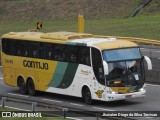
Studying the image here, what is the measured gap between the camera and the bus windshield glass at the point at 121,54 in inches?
989

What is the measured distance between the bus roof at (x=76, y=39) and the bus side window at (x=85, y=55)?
25 centimetres

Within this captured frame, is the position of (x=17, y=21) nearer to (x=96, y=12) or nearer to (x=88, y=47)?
(x=96, y=12)

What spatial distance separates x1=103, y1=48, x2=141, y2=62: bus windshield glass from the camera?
25125mm

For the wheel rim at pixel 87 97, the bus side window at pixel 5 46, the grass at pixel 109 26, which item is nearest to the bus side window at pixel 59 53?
the wheel rim at pixel 87 97

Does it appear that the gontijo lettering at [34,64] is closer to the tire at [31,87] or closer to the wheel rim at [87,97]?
the tire at [31,87]

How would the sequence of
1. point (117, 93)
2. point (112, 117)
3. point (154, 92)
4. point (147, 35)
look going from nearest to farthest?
1. point (112, 117)
2. point (117, 93)
3. point (154, 92)
4. point (147, 35)

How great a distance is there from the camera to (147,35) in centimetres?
5306

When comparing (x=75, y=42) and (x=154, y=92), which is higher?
(x=75, y=42)

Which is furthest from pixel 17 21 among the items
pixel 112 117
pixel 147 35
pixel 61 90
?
pixel 112 117

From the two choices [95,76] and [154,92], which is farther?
[154,92]

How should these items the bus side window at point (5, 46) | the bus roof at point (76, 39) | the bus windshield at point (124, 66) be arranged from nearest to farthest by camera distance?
the bus windshield at point (124, 66)
the bus roof at point (76, 39)
the bus side window at point (5, 46)

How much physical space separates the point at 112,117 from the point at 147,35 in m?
34.1

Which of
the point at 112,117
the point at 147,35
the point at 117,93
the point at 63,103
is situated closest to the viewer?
the point at 112,117

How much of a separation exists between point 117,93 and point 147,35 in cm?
2871
